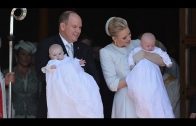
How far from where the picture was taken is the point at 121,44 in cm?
740

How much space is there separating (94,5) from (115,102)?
770 mm

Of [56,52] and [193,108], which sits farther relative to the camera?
[193,108]

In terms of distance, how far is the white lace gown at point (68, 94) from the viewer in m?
7.30

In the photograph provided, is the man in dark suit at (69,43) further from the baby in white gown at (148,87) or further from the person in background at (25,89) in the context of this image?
the baby in white gown at (148,87)

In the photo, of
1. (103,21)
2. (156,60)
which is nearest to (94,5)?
(103,21)

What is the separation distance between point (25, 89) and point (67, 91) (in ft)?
1.31

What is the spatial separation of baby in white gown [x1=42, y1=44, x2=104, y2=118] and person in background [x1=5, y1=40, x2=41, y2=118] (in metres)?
0.20

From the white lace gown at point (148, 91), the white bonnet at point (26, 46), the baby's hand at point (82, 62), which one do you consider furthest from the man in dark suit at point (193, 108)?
the white bonnet at point (26, 46)

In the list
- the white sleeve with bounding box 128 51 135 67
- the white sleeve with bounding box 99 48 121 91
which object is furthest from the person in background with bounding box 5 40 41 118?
the white sleeve with bounding box 128 51 135 67

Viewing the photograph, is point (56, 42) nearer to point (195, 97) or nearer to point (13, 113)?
point (13, 113)

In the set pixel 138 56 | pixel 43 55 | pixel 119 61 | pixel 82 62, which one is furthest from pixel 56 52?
pixel 138 56

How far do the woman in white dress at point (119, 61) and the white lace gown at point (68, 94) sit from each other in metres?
0.17

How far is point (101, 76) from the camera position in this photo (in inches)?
292

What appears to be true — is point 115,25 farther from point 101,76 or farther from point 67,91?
point 67,91
